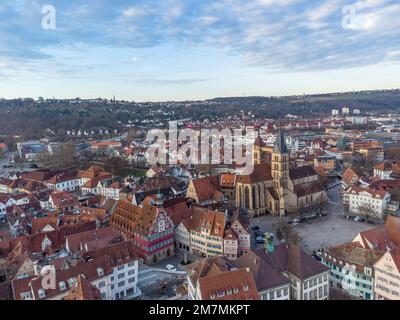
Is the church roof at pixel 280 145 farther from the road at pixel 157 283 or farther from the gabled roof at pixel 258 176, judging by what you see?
the road at pixel 157 283

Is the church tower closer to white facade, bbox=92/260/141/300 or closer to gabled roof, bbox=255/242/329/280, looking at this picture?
gabled roof, bbox=255/242/329/280

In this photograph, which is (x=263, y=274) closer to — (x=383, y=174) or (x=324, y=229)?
(x=324, y=229)

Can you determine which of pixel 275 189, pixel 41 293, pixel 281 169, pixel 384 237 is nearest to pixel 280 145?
pixel 281 169

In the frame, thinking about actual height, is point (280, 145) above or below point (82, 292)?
above

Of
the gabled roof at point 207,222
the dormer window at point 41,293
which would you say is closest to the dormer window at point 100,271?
the dormer window at point 41,293

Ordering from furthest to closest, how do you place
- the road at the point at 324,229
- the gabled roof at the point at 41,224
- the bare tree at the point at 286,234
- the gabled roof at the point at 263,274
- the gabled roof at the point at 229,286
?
1. the road at the point at 324,229
2. the gabled roof at the point at 41,224
3. the bare tree at the point at 286,234
4. the gabled roof at the point at 263,274
5. the gabled roof at the point at 229,286

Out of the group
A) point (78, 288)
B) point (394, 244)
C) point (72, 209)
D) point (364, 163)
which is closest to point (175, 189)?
point (72, 209)
